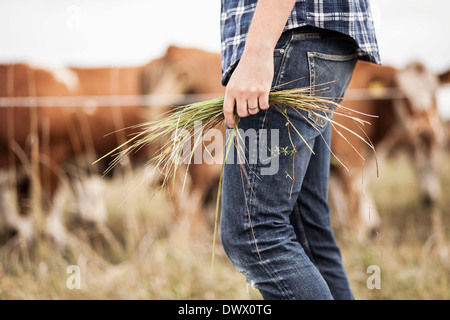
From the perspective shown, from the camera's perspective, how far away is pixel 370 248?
6.68ft

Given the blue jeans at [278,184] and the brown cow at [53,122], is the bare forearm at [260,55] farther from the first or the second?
the brown cow at [53,122]

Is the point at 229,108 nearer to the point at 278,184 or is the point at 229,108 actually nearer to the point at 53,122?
the point at 278,184

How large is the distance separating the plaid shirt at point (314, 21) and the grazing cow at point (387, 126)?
1726 mm

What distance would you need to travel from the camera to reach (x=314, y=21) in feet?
2.69

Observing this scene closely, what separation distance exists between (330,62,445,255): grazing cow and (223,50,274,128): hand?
1.90 meters

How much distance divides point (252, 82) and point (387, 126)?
2146 mm

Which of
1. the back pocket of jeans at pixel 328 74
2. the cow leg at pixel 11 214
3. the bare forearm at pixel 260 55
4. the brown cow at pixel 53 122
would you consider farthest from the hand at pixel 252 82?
the cow leg at pixel 11 214

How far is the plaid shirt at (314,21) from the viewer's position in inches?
32.4

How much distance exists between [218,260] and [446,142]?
71.8 inches

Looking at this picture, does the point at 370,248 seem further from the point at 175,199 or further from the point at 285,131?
the point at 285,131

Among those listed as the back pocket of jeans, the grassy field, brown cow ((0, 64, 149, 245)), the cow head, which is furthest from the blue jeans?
the cow head

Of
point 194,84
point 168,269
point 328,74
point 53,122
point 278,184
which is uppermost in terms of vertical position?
point 194,84

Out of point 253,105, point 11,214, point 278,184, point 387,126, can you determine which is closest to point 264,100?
point 253,105
